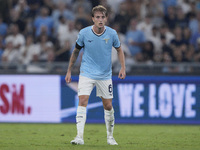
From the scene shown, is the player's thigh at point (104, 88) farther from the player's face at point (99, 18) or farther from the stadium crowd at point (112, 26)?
the stadium crowd at point (112, 26)

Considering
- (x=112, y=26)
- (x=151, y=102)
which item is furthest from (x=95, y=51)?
(x=112, y=26)

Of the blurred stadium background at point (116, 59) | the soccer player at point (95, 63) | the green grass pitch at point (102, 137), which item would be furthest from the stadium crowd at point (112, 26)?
the soccer player at point (95, 63)

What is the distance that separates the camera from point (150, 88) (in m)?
13.6

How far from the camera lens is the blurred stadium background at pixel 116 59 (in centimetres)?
1356

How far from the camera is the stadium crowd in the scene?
50.0 feet

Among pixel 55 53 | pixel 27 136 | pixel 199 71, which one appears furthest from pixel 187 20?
pixel 27 136

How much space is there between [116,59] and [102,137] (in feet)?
15.8

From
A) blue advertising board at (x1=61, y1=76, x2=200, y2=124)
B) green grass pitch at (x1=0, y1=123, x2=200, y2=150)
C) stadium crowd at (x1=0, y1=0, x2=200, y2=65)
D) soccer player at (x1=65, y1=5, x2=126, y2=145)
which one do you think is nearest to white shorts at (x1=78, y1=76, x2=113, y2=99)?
soccer player at (x1=65, y1=5, x2=126, y2=145)

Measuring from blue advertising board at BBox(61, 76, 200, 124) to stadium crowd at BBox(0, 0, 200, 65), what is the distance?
1.36 m

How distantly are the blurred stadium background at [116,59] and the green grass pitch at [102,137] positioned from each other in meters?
0.57

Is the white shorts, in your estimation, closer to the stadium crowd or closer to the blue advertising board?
the blue advertising board

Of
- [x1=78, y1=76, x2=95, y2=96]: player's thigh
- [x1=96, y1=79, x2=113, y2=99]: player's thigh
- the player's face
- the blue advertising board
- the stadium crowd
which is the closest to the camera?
Answer: the player's face

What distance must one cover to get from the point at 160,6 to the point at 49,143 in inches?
378

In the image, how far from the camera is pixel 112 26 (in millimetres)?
15805
